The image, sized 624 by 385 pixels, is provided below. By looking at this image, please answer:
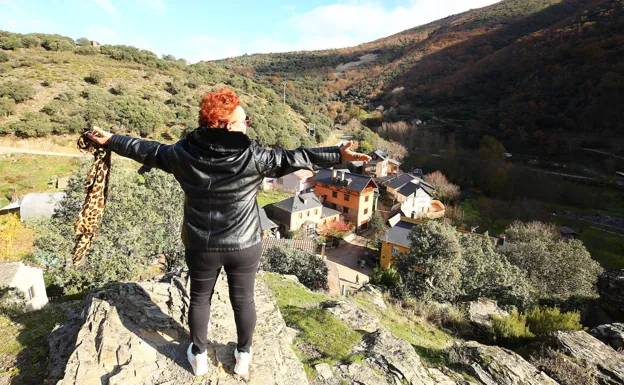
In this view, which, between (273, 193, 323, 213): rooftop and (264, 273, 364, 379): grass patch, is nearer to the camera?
(264, 273, 364, 379): grass patch

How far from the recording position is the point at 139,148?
2.28m

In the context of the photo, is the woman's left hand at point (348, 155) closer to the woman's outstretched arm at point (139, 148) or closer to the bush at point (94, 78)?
the woman's outstretched arm at point (139, 148)

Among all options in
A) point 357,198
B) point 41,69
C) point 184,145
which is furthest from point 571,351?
point 41,69

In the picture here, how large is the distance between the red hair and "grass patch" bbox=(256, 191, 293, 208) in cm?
2680

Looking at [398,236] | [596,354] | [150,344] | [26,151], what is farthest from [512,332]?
[26,151]

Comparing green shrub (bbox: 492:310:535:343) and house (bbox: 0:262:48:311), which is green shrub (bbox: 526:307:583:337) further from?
house (bbox: 0:262:48:311)

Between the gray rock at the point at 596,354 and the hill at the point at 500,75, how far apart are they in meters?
57.6

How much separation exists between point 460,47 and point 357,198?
9442cm

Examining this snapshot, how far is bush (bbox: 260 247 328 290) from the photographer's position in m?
13.3

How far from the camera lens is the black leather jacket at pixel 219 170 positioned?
6.82 ft

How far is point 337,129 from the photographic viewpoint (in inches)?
2496

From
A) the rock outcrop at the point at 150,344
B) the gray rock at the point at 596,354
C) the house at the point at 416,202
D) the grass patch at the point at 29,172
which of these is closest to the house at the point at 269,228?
the house at the point at 416,202

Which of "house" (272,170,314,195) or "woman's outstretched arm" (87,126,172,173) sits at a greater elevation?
"woman's outstretched arm" (87,126,172,173)

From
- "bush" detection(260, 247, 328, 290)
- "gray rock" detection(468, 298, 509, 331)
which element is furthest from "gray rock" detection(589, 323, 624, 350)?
"bush" detection(260, 247, 328, 290)
